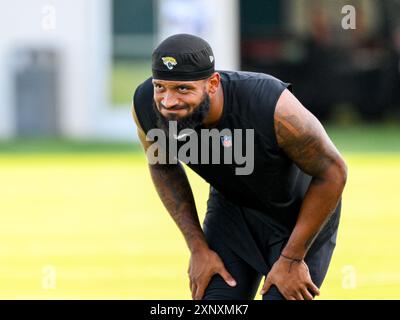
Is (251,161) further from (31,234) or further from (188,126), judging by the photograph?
(31,234)

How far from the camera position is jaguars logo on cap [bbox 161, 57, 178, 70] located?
6438mm

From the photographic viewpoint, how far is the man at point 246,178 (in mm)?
6535

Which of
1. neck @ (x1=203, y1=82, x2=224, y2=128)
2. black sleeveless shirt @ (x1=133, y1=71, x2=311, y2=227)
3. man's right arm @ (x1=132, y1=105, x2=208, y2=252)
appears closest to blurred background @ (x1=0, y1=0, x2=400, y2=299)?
man's right arm @ (x1=132, y1=105, x2=208, y2=252)

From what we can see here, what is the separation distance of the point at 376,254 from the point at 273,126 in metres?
5.28

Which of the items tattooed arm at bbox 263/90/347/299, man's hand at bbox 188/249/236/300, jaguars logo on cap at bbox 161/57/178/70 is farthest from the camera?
man's hand at bbox 188/249/236/300

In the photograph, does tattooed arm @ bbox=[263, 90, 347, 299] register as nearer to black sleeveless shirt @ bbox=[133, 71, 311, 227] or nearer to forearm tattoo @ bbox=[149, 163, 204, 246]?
black sleeveless shirt @ bbox=[133, 71, 311, 227]

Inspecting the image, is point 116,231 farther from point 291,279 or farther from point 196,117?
point 196,117

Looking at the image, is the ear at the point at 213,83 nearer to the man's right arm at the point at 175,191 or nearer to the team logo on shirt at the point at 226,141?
the team logo on shirt at the point at 226,141

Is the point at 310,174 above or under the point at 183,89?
under

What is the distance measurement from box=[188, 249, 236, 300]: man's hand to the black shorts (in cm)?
3

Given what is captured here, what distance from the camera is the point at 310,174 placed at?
6.71m

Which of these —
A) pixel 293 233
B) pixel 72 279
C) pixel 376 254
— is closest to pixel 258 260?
pixel 293 233

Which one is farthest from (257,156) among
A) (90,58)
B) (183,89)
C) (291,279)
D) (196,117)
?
(90,58)

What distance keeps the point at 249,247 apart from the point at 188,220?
0.40m
